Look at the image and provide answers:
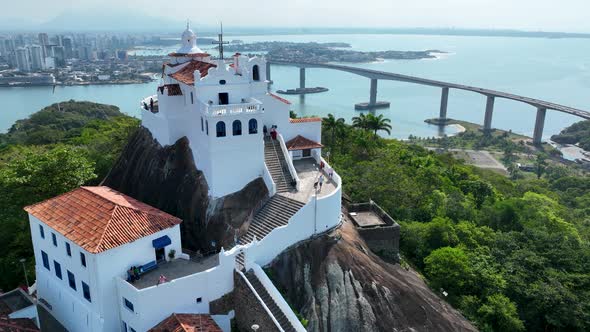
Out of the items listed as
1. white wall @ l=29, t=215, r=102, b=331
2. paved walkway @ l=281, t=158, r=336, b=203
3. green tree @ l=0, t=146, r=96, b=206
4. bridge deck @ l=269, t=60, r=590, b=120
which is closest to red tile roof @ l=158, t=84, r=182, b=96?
green tree @ l=0, t=146, r=96, b=206

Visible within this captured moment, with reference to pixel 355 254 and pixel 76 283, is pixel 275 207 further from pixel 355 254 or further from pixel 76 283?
pixel 76 283

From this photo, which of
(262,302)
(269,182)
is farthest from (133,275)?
(269,182)

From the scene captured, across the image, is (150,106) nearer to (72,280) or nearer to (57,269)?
(57,269)

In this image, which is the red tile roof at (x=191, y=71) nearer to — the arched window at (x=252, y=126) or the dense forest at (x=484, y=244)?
the arched window at (x=252, y=126)

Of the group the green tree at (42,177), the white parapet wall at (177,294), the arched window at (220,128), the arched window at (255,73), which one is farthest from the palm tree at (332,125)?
the white parapet wall at (177,294)

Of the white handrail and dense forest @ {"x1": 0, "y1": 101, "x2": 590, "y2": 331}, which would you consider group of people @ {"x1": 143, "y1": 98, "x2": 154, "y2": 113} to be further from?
the white handrail
